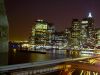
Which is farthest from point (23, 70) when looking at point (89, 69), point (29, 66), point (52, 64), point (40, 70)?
point (89, 69)

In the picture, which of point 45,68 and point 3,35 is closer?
point 45,68

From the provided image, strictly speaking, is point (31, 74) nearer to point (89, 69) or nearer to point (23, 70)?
point (23, 70)

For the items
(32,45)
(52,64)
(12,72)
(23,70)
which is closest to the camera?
(12,72)

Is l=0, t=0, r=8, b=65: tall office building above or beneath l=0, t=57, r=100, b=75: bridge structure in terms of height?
above

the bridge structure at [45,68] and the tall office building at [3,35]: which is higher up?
the tall office building at [3,35]

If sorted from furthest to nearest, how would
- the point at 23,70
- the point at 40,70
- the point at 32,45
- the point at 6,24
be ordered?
the point at 32,45, the point at 6,24, the point at 40,70, the point at 23,70

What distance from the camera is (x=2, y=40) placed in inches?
798

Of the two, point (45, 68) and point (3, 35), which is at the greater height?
point (3, 35)

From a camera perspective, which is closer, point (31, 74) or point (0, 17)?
point (31, 74)

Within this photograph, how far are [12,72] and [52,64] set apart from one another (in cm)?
532

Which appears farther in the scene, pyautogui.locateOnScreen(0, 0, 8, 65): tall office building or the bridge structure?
pyautogui.locateOnScreen(0, 0, 8, 65): tall office building

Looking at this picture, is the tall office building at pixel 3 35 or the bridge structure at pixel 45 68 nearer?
the bridge structure at pixel 45 68

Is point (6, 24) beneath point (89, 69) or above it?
above

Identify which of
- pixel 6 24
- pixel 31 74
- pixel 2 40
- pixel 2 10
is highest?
pixel 2 10
